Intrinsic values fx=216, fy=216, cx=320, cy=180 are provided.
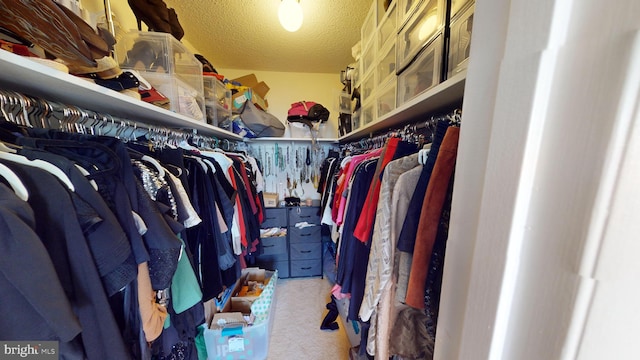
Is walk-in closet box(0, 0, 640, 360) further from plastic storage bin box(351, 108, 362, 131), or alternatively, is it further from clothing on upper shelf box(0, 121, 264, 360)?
plastic storage bin box(351, 108, 362, 131)

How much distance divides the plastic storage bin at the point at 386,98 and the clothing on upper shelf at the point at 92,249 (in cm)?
106

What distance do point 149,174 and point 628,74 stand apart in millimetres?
919

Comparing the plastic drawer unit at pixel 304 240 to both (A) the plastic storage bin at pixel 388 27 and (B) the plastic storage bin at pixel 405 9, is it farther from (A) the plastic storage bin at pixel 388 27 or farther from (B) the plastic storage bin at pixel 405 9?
(B) the plastic storage bin at pixel 405 9

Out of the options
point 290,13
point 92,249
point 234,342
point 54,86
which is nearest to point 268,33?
point 290,13

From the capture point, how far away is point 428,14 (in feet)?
2.64

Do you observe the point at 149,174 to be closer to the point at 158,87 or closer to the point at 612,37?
the point at 158,87

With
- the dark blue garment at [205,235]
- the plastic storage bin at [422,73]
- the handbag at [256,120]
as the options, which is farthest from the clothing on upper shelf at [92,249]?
the handbag at [256,120]

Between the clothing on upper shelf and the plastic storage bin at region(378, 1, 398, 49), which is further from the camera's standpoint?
the plastic storage bin at region(378, 1, 398, 49)

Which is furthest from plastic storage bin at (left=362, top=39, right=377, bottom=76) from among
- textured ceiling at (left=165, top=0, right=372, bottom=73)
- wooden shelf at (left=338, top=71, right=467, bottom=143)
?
wooden shelf at (left=338, top=71, right=467, bottom=143)

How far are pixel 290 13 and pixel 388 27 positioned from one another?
0.56m

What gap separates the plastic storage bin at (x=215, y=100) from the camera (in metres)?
1.62

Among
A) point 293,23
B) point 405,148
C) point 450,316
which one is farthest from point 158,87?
point 450,316

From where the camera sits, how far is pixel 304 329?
158 cm

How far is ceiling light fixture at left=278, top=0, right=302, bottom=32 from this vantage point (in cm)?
121
